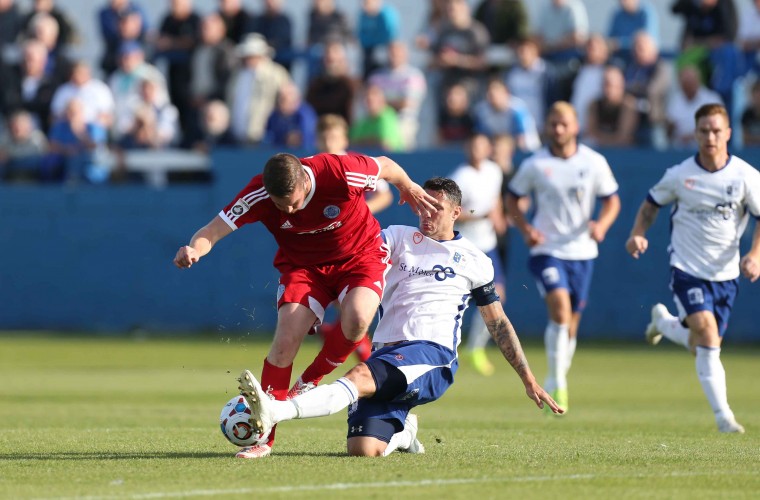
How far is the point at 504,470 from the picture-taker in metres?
7.94

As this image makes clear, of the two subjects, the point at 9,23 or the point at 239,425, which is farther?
the point at 9,23

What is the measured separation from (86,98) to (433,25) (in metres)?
5.91

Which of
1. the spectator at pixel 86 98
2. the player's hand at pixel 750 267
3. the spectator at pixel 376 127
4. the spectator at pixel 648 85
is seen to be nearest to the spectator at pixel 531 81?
the spectator at pixel 648 85

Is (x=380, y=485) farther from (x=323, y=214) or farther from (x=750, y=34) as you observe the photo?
(x=750, y=34)

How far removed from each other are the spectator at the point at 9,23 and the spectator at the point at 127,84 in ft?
8.86

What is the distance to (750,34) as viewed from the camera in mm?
20422

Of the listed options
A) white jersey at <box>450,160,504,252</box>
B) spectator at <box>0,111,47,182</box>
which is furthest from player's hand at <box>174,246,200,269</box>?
spectator at <box>0,111,47,182</box>

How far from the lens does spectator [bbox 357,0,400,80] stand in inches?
894

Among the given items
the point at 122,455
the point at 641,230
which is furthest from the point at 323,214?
the point at 641,230

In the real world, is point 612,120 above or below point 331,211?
below

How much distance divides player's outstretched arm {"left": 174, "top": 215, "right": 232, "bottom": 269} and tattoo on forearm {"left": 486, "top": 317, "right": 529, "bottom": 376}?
178cm

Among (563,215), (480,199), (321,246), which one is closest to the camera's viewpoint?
(321,246)

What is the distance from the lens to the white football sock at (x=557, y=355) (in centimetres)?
1264


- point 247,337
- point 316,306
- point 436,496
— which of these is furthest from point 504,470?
point 247,337
